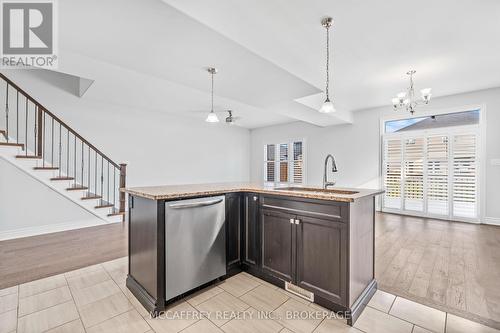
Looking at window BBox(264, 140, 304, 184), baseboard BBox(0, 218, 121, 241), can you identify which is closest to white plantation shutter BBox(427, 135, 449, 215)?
window BBox(264, 140, 304, 184)

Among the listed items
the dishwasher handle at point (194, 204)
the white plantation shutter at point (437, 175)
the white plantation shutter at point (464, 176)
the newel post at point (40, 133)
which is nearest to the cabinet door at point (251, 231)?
the dishwasher handle at point (194, 204)

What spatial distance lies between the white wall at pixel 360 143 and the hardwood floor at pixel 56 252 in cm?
546

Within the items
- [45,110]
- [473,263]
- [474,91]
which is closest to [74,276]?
[45,110]

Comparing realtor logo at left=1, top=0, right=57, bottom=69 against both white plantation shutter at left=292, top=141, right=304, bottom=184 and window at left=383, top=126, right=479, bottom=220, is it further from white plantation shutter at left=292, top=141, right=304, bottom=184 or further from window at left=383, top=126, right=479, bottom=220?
window at left=383, top=126, right=479, bottom=220

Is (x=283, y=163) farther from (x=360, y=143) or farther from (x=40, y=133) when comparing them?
(x=40, y=133)

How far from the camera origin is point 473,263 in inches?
108

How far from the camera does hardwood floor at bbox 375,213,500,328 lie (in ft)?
6.49

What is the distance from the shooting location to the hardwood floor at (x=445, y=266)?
1979mm

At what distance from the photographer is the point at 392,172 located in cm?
557

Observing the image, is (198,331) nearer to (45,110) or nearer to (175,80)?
(175,80)

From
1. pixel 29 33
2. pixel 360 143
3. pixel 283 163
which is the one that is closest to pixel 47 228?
pixel 29 33

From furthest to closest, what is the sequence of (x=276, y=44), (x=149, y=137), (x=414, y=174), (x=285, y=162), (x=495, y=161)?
(x=285, y=162) → (x=149, y=137) → (x=414, y=174) → (x=495, y=161) → (x=276, y=44)

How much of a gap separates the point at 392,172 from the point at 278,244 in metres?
4.70

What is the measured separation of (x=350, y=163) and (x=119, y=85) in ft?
18.8
